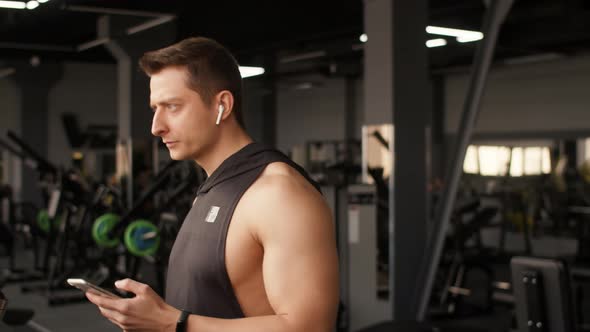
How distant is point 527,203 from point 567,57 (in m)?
2.36

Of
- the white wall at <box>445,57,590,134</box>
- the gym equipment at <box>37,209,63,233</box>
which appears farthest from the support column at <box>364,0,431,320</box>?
the white wall at <box>445,57,590,134</box>

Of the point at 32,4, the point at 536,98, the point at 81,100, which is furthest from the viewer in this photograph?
the point at 81,100

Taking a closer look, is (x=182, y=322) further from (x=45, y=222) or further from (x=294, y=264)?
(x=45, y=222)

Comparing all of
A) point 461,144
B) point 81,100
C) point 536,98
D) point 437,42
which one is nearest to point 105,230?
point 461,144

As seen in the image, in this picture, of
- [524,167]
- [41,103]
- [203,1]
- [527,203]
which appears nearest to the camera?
[203,1]

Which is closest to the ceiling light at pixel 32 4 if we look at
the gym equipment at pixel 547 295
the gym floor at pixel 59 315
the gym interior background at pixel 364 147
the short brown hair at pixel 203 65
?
the gym interior background at pixel 364 147

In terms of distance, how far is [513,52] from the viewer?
10.7 m

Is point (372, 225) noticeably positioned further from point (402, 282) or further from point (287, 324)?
point (287, 324)

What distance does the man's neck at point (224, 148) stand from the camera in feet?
4.81

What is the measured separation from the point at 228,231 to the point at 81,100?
44.4ft

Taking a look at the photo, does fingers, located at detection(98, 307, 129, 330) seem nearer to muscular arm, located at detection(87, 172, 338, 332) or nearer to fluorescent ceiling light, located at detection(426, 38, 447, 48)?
muscular arm, located at detection(87, 172, 338, 332)

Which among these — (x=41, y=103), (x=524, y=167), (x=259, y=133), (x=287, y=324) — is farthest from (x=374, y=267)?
(x=259, y=133)

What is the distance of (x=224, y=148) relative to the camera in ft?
4.83

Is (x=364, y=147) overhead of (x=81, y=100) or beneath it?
beneath
